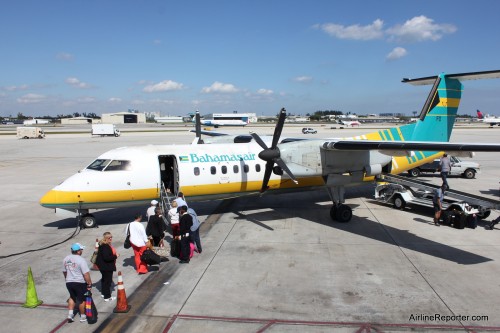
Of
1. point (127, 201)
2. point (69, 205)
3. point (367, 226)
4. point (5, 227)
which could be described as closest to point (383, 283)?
point (367, 226)

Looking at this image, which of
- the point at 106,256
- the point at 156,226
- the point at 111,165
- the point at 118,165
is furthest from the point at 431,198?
the point at 106,256

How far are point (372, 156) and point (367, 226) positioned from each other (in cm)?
311

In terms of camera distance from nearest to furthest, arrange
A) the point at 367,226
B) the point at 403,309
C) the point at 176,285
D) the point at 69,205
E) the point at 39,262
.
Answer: the point at 403,309
the point at 176,285
the point at 39,262
the point at 69,205
the point at 367,226

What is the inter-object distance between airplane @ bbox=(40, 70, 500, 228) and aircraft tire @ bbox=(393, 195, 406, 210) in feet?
4.49

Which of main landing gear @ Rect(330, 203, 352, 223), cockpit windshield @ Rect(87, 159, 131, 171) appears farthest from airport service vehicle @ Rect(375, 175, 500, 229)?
cockpit windshield @ Rect(87, 159, 131, 171)

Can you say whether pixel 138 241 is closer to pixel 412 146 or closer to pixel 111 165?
pixel 111 165

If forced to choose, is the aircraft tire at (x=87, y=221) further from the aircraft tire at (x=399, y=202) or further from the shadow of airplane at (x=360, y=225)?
the aircraft tire at (x=399, y=202)

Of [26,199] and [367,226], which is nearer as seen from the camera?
[367,226]

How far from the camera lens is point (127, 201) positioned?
13.2 meters

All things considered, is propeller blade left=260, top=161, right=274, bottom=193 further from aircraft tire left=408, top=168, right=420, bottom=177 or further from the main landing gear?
aircraft tire left=408, top=168, right=420, bottom=177

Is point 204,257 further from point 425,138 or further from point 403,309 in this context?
point 425,138

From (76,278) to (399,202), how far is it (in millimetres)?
13388

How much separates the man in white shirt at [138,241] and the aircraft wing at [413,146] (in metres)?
7.19

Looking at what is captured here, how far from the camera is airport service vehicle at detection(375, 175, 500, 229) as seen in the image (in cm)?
1310
